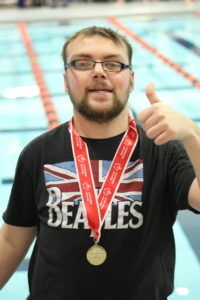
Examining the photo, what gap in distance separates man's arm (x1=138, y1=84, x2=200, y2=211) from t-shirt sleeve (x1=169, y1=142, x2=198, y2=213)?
0.11 m

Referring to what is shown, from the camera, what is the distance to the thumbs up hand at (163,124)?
4.43 ft

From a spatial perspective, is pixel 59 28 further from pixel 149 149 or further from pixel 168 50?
pixel 149 149

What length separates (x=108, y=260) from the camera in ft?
5.41

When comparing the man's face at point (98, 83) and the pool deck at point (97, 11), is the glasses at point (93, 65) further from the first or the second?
the pool deck at point (97, 11)

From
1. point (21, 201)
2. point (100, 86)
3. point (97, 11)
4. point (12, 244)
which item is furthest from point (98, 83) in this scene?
point (97, 11)

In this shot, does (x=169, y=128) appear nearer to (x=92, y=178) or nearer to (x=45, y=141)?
(x=92, y=178)

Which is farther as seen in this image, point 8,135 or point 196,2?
point 196,2

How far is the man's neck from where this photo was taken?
1.67m

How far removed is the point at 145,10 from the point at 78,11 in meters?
2.05

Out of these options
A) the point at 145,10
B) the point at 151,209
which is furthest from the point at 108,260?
the point at 145,10

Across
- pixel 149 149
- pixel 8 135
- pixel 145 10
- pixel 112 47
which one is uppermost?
pixel 145 10

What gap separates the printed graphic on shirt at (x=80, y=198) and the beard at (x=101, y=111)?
0.17 m

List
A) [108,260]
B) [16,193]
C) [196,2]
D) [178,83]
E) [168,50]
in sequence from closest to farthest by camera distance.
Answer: [108,260], [16,193], [178,83], [168,50], [196,2]

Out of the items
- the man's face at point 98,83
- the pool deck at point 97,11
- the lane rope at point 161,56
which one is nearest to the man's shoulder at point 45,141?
the man's face at point 98,83
